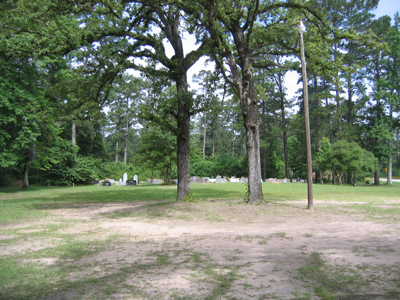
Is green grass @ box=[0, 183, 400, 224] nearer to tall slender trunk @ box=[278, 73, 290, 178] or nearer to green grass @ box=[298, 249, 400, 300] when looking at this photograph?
green grass @ box=[298, 249, 400, 300]

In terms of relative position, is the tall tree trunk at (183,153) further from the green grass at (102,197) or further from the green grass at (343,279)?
the green grass at (343,279)

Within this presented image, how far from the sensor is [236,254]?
586 centimetres

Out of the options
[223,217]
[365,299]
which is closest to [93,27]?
[223,217]

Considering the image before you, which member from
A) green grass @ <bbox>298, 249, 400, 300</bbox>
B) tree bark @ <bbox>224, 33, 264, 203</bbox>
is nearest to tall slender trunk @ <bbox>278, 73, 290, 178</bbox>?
tree bark @ <bbox>224, 33, 264, 203</bbox>

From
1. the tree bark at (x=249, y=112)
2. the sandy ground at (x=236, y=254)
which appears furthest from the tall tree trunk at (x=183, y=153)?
the sandy ground at (x=236, y=254)

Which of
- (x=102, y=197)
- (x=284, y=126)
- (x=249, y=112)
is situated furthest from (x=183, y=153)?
(x=284, y=126)

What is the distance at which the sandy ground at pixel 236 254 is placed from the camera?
4.14 meters

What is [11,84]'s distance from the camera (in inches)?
850

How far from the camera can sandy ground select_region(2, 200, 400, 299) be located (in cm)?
414

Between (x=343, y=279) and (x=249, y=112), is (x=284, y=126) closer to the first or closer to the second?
(x=249, y=112)

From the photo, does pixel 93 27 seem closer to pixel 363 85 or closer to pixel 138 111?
pixel 138 111

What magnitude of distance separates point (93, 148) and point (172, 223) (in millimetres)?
42223

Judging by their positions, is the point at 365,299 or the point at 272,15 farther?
the point at 272,15

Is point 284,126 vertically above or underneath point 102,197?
above
